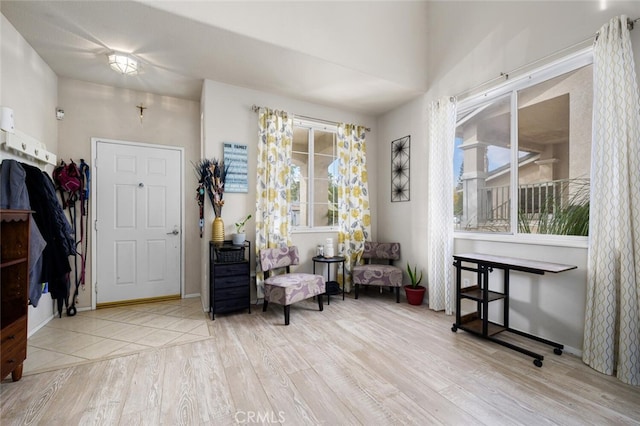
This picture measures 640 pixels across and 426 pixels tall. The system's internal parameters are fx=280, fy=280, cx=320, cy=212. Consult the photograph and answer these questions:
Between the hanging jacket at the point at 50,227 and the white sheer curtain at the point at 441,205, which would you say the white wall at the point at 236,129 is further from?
the white sheer curtain at the point at 441,205

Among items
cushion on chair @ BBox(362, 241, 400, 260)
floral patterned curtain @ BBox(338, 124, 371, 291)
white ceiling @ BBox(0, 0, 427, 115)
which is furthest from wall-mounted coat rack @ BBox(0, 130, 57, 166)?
cushion on chair @ BBox(362, 241, 400, 260)

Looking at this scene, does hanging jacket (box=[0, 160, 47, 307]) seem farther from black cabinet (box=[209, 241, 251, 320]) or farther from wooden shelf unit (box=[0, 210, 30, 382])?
black cabinet (box=[209, 241, 251, 320])

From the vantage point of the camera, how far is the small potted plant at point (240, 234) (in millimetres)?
3260

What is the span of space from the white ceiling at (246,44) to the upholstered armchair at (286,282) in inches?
83.7

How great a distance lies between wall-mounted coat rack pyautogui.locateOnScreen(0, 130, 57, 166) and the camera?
2.22m

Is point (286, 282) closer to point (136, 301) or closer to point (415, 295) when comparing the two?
point (415, 295)

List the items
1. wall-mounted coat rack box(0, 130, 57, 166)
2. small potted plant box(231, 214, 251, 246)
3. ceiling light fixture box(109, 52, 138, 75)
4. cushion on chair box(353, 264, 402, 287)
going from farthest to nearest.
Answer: cushion on chair box(353, 264, 402, 287) < small potted plant box(231, 214, 251, 246) < ceiling light fixture box(109, 52, 138, 75) < wall-mounted coat rack box(0, 130, 57, 166)

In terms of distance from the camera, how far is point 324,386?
75.0 inches

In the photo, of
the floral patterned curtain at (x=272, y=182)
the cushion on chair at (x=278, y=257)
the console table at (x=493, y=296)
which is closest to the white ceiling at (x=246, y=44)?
the floral patterned curtain at (x=272, y=182)

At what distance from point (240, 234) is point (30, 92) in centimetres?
238

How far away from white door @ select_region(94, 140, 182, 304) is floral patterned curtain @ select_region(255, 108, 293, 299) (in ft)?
4.11

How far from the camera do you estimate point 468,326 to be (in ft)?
8.89

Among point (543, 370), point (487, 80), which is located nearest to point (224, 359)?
point (543, 370)

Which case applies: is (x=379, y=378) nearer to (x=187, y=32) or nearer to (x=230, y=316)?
(x=230, y=316)
